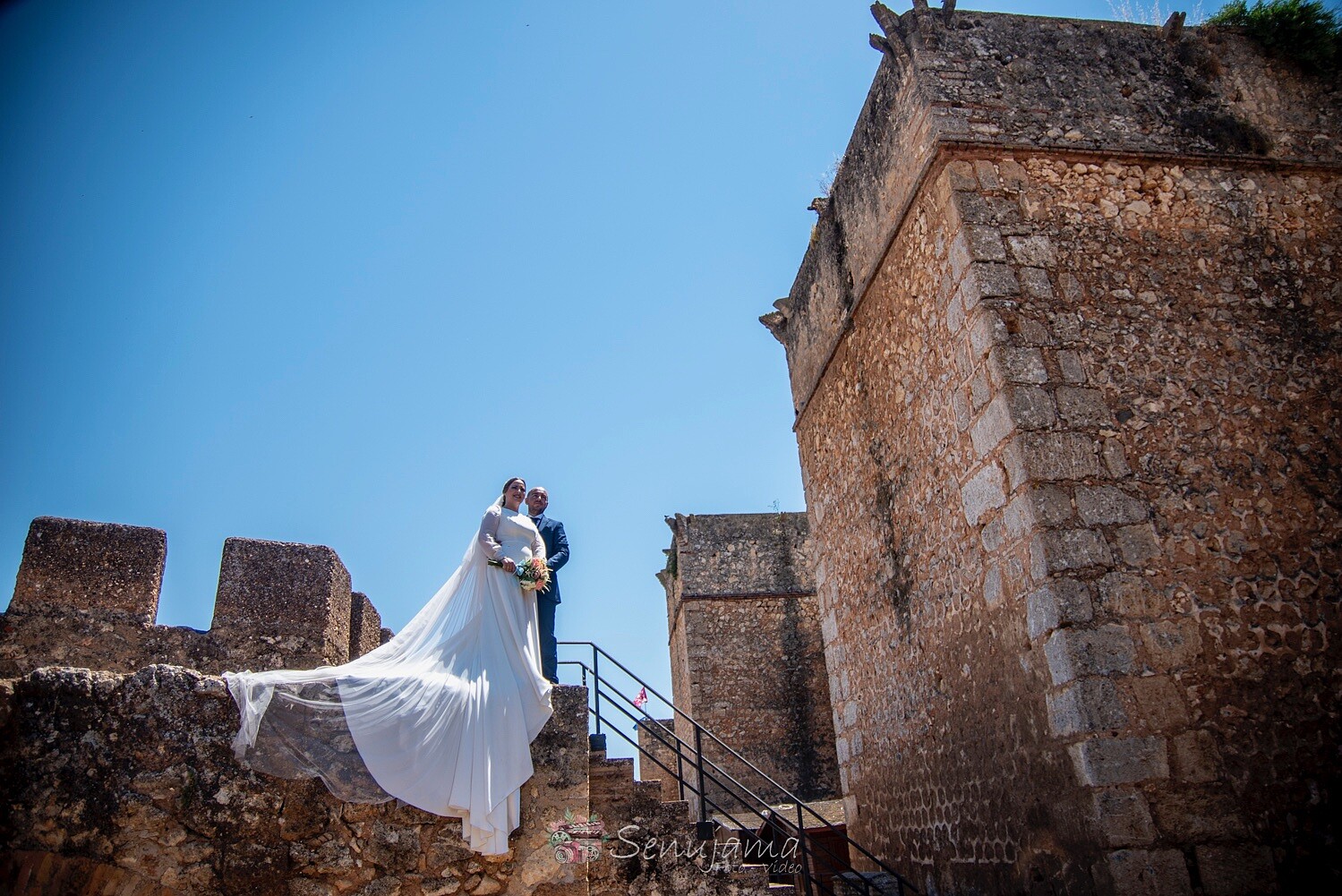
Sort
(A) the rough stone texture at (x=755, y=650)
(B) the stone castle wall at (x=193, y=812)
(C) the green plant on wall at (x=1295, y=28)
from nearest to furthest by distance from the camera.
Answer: (B) the stone castle wall at (x=193, y=812)
(C) the green plant on wall at (x=1295, y=28)
(A) the rough stone texture at (x=755, y=650)

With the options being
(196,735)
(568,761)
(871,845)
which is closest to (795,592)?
(871,845)

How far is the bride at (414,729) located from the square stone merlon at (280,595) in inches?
59.2

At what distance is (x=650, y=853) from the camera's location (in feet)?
17.6

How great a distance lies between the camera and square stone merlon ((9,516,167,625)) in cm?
556

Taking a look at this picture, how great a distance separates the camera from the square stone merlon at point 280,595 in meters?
6.09

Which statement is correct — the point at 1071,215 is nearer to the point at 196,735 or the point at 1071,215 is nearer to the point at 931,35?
the point at 931,35

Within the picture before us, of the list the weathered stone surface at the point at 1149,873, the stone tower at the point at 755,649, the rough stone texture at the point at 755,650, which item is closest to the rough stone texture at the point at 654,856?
the weathered stone surface at the point at 1149,873

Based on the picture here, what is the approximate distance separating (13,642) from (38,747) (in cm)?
170

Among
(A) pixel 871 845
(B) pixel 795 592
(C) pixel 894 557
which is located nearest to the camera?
(C) pixel 894 557

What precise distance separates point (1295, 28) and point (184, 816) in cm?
892

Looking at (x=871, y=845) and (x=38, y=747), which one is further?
(x=871, y=845)

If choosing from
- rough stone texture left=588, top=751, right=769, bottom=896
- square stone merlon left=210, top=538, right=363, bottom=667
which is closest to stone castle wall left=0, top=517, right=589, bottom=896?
rough stone texture left=588, top=751, right=769, bottom=896

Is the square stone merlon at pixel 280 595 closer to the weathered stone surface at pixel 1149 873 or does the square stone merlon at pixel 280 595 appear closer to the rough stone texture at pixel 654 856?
the rough stone texture at pixel 654 856

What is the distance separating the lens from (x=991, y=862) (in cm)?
539
